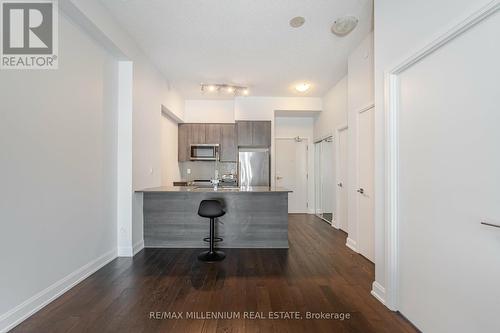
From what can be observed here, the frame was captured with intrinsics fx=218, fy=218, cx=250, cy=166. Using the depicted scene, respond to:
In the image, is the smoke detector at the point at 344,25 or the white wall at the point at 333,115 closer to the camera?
the smoke detector at the point at 344,25

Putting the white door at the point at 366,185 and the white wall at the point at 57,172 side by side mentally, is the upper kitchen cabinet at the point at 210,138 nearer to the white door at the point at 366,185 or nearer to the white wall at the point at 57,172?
the white wall at the point at 57,172

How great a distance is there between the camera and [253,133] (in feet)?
17.5

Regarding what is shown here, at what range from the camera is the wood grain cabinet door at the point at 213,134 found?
18.6ft

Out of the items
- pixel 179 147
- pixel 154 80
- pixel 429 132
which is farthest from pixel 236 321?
pixel 179 147

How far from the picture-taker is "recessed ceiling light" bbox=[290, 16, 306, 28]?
2598 millimetres

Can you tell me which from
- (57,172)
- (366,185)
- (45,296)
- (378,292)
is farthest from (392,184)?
(45,296)

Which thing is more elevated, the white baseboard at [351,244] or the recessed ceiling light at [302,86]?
the recessed ceiling light at [302,86]

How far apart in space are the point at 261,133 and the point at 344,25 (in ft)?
9.58

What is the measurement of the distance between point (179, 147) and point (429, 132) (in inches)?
206

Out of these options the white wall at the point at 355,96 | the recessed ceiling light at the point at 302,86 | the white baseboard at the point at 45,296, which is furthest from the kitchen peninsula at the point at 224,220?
the recessed ceiling light at the point at 302,86

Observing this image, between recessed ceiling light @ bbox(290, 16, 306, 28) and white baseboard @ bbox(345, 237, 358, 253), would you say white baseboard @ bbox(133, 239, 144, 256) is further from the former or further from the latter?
recessed ceiling light @ bbox(290, 16, 306, 28)

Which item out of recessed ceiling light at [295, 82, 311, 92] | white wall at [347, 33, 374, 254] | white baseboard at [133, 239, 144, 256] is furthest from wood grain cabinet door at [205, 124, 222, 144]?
white wall at [347, 33, 374, 254]

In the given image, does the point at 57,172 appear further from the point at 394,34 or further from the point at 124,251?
the point at 394,34

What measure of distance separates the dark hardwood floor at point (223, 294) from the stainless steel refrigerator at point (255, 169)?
219 cm
